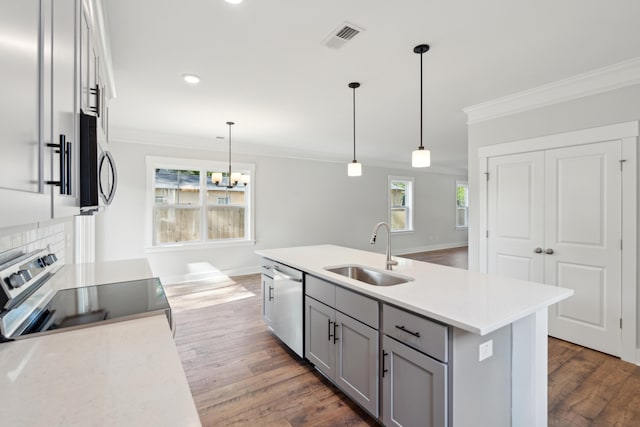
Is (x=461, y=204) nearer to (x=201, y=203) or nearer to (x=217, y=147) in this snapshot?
(x=217, y=147)

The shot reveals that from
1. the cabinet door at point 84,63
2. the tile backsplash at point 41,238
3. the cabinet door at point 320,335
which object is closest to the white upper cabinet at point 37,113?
the cabinet door at point 84,63

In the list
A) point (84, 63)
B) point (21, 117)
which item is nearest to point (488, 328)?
point (21, 117)

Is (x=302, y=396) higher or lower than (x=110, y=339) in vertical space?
lower

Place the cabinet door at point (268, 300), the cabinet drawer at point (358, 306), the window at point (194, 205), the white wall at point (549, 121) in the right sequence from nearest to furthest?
the cabinet drawer at point (358, 306) < the white wall at point (549, 121) < the cabinet door at point (268, 300) < the window at point (194, 205)

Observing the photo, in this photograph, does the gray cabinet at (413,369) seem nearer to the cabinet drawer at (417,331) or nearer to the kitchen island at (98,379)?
the cabinet drawer at (417,331)

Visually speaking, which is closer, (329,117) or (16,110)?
(16,110)

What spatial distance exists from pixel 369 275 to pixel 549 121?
2561 millimetres

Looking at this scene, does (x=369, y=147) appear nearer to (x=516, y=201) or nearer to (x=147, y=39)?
(x=516, y=201)

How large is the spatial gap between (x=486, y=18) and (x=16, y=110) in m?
2.45

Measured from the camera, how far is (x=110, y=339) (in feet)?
3.62

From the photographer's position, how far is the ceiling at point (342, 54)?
1.91m

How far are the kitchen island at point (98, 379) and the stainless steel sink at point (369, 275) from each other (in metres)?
1.52

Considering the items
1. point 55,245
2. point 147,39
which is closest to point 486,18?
point 147,39

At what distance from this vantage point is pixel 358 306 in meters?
1.91
